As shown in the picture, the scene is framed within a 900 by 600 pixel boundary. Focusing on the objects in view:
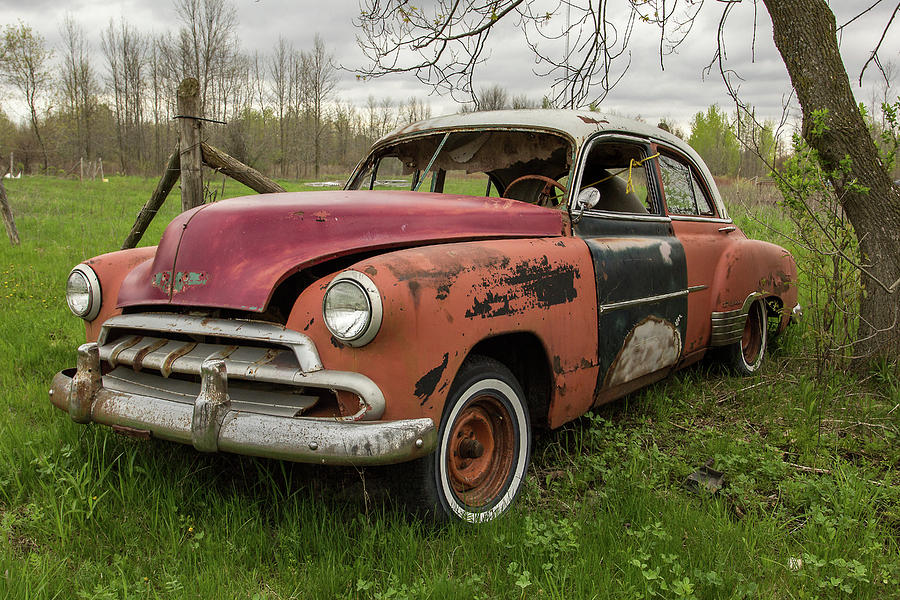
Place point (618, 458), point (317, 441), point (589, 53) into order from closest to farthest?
1. point (317, 441)
2. point (618, 458)
3. point (589, 53)

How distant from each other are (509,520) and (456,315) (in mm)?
750

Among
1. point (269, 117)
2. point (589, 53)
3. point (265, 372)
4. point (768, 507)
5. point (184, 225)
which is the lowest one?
point (768, 507)

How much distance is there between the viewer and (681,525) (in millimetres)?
2207

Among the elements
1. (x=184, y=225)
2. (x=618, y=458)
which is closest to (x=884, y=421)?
(x=618, y=458)

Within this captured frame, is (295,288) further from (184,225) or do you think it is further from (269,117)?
(269,117)

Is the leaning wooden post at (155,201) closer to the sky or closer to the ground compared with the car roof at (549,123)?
closer to the ground

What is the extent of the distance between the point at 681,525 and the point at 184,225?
7.11 feet

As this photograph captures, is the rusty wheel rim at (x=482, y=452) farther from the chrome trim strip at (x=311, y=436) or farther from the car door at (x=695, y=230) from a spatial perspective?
the car door at (x=695, y=230)

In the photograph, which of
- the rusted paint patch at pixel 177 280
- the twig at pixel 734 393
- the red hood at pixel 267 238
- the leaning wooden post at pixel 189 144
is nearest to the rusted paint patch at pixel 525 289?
the red hood at pixel 267 238

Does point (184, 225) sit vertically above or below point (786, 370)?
above

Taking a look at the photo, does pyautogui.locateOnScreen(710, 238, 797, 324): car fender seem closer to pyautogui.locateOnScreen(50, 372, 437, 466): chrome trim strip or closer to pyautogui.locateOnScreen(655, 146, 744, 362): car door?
pyautogui.locateOnScreen(655, 146, 744, 362): car door

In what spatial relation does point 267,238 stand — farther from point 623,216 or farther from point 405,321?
point 623,216

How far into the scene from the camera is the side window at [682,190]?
3703 millimetres

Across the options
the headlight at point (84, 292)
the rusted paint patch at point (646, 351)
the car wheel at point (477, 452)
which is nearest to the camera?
the car wheel at point (477, 452)
